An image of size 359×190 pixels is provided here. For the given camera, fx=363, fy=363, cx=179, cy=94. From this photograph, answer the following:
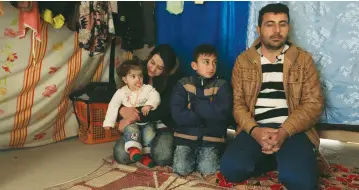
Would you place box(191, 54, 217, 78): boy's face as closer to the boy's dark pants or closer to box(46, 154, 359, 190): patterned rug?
the boy's dark pants

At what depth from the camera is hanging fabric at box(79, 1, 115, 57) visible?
2.55 meters

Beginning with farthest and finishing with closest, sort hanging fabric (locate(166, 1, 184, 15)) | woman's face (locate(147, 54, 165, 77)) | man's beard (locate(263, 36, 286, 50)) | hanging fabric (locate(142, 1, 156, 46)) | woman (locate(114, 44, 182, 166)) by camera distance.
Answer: hanging fabric (locate(142, 1, 156, 46)) → hanging fabric (locate(166, 1, 184, 15)) → woman's face (locate(147, 54, 165, 77)) → woman (locate(114, 44, 182, 166)) → man's beard (locate(263, 36, 286, 50))

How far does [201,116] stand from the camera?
82.0 inches

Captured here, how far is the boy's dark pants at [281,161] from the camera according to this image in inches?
68.5

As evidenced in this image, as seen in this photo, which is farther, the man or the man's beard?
the man's beard

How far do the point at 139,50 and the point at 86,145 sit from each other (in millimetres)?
932

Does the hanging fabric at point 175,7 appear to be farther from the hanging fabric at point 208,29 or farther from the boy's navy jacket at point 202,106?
the boy's navy jacket at point 202,106

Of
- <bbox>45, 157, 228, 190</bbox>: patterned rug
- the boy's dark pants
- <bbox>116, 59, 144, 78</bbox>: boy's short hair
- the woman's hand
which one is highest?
<bbox>116, 59, 144, 78</bbox>: boy's short hair

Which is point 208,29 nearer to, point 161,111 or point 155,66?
point 155,66

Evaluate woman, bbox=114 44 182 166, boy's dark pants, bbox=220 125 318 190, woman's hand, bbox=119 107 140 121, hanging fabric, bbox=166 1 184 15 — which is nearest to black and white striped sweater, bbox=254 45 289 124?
boy's dark pants, bbox=220 125 318 190

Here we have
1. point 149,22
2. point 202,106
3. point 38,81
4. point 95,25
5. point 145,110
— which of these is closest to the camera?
point 202,106

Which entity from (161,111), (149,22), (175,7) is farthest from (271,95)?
(149,22)

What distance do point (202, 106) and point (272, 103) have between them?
1.29ft

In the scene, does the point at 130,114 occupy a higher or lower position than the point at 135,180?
higher
